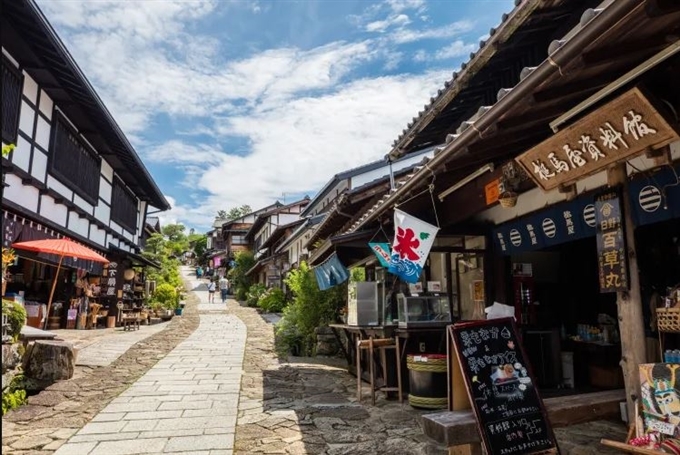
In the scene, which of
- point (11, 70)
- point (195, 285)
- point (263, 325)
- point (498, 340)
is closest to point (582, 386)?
point (498, 340)

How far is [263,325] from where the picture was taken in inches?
904

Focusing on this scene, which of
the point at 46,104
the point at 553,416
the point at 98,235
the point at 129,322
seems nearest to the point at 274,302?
the point at 129,322

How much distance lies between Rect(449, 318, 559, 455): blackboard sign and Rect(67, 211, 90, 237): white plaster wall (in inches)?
570

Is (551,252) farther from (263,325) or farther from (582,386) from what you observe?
(263,325)

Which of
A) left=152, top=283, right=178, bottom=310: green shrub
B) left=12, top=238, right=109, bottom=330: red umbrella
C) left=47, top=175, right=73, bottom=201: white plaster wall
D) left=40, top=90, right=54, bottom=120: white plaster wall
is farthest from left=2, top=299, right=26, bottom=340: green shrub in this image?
left=152, top=283, right=178, bottom=310: green shrub

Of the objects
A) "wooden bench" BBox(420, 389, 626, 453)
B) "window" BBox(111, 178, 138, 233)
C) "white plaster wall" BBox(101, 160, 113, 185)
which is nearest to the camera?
"wooden bench" BBox(420, 389, 626, 453)

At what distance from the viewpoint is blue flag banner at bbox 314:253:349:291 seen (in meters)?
10.5

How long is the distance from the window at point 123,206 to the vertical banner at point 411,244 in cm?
1670

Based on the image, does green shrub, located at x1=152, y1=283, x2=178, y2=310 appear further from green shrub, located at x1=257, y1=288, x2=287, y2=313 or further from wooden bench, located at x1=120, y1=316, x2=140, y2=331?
wooden bench, located at x1=120, y1=316, x2=140, y2=331

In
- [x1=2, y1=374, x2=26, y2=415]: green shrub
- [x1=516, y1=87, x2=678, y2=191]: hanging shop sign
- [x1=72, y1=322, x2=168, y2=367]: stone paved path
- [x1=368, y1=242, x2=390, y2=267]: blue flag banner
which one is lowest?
[x1=2, y1=374, x2=26, y2=415]: green shrub

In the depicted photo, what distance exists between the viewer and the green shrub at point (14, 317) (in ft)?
27.4

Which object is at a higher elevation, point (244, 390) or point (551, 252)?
point (551, 252)

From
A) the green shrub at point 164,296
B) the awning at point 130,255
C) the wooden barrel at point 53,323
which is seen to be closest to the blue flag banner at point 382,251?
the wooden barrel at point 53,323

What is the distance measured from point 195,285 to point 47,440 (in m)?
54.0
